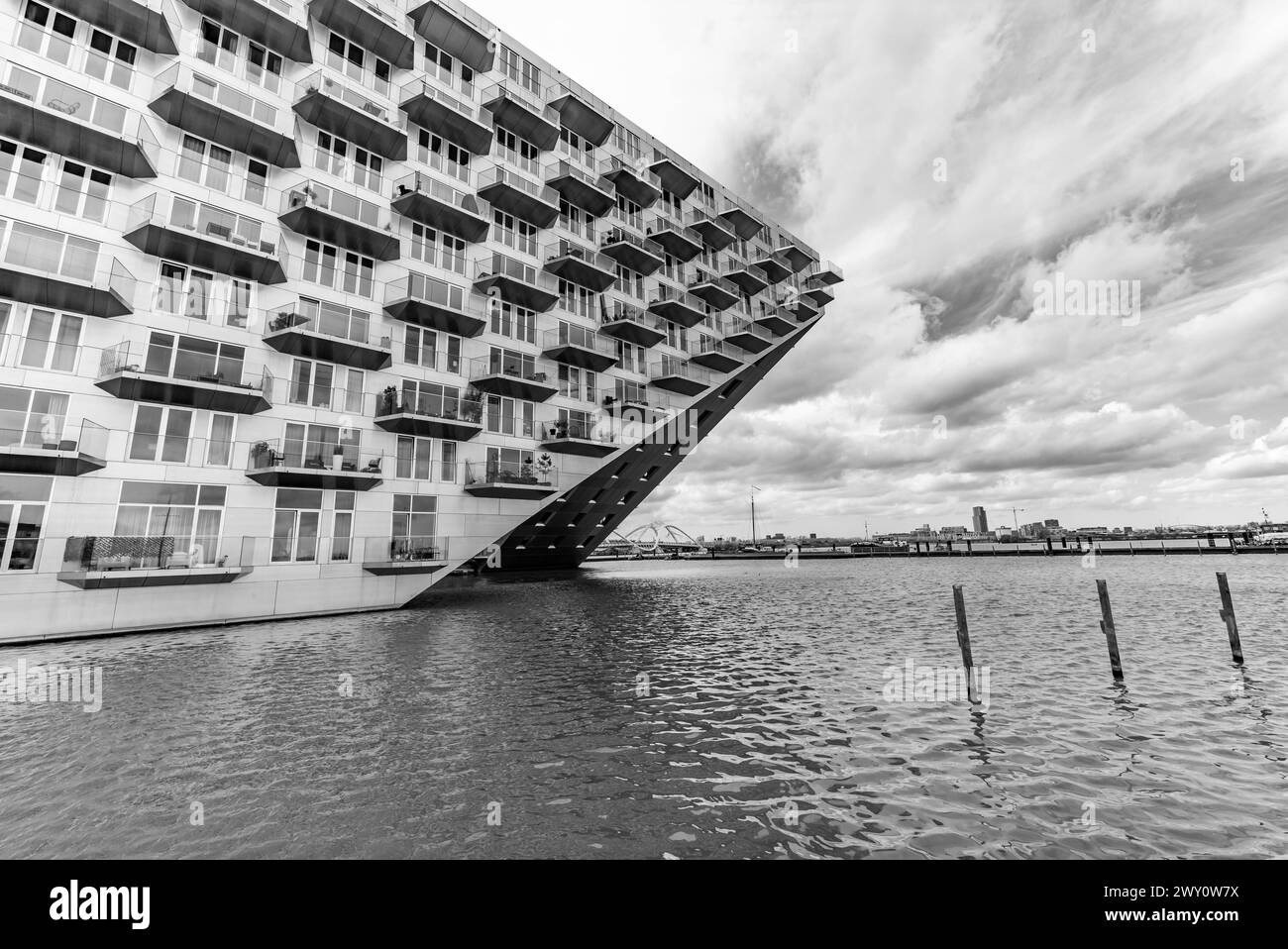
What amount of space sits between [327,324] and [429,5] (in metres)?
21.6

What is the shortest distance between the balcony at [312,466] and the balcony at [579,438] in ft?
35.1

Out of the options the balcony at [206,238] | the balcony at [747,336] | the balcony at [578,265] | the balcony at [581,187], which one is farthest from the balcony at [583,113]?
the balcony at [206,238]

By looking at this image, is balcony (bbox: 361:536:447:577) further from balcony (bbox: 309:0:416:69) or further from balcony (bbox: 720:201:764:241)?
balcony (bbox: 720:201:764:241)

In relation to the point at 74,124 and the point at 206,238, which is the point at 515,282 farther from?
the point at 74,124

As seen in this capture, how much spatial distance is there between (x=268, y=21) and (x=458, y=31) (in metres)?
11.5

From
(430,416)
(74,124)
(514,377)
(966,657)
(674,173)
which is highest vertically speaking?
(674,173)

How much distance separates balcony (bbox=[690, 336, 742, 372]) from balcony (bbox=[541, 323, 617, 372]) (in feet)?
30.4

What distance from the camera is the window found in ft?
75.3

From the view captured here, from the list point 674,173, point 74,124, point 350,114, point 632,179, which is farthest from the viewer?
point 674,173

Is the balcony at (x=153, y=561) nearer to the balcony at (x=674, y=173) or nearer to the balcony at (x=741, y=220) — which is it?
the balcony at (x=674, y=173)

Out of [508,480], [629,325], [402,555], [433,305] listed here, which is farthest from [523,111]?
[402,555]

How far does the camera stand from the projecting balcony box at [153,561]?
20.6 meters

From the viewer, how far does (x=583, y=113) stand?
42.0 metres

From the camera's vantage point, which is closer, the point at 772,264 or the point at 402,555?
the point at 402,555
